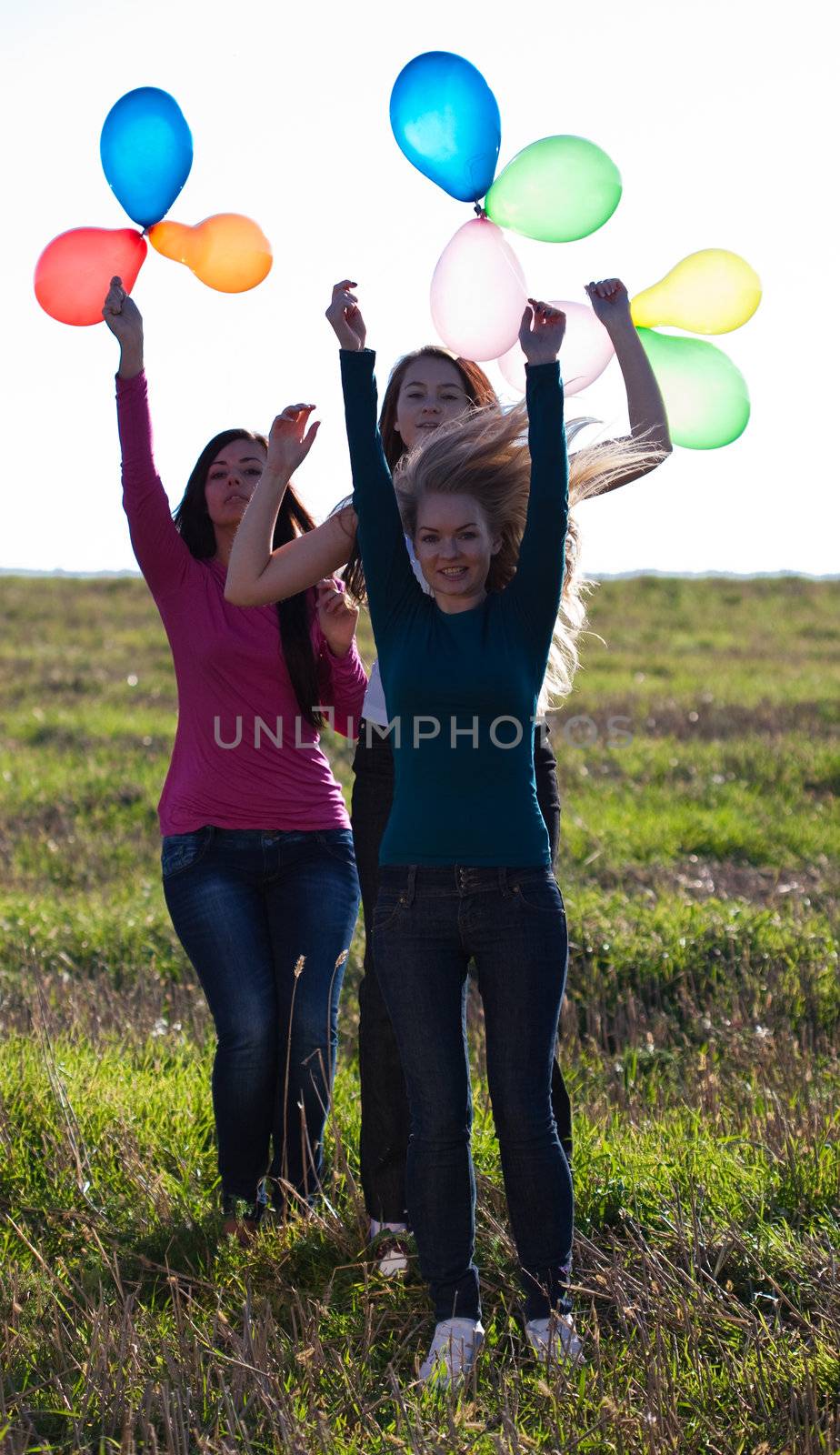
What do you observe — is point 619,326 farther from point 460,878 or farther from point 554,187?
A: point 460,878

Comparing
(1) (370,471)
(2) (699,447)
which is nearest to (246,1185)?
(1) (370,471)

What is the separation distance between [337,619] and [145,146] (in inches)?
52.5

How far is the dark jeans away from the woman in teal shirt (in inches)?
18.0

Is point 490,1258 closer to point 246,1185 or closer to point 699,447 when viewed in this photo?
point 246,1185

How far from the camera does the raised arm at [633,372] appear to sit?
138 inches

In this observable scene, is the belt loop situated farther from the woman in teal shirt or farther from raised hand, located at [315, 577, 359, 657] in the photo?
raised hand, located at [315, 577, 359, 657]

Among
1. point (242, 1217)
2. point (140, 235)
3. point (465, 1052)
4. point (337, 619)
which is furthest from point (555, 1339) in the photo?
point (140, 235)

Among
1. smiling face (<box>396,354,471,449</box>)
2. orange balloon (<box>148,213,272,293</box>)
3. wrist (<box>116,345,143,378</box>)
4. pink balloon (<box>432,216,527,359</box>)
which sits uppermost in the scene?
orange balloon (<box>148,213,272,293</box>)

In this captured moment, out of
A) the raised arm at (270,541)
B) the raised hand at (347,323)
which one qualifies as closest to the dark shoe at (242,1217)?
the raised arm at (270,541)

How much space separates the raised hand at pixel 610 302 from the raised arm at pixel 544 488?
48 cm

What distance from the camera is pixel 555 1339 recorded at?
9.29 feet

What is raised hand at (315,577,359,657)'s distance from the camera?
3.69 metres

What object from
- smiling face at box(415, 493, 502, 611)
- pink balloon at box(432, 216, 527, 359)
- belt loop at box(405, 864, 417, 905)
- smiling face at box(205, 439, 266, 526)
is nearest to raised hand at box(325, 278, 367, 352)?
smiling face at box(415, 493, 502, 611)

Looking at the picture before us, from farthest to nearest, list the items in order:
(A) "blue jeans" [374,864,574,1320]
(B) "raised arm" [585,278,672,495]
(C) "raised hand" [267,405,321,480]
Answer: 1. (B) "raised arm" [585,278,672,495]
2. (C) "raised hand" [267,405,321,480]
3. (A) "blue jeans" [374,864,574,1320]
